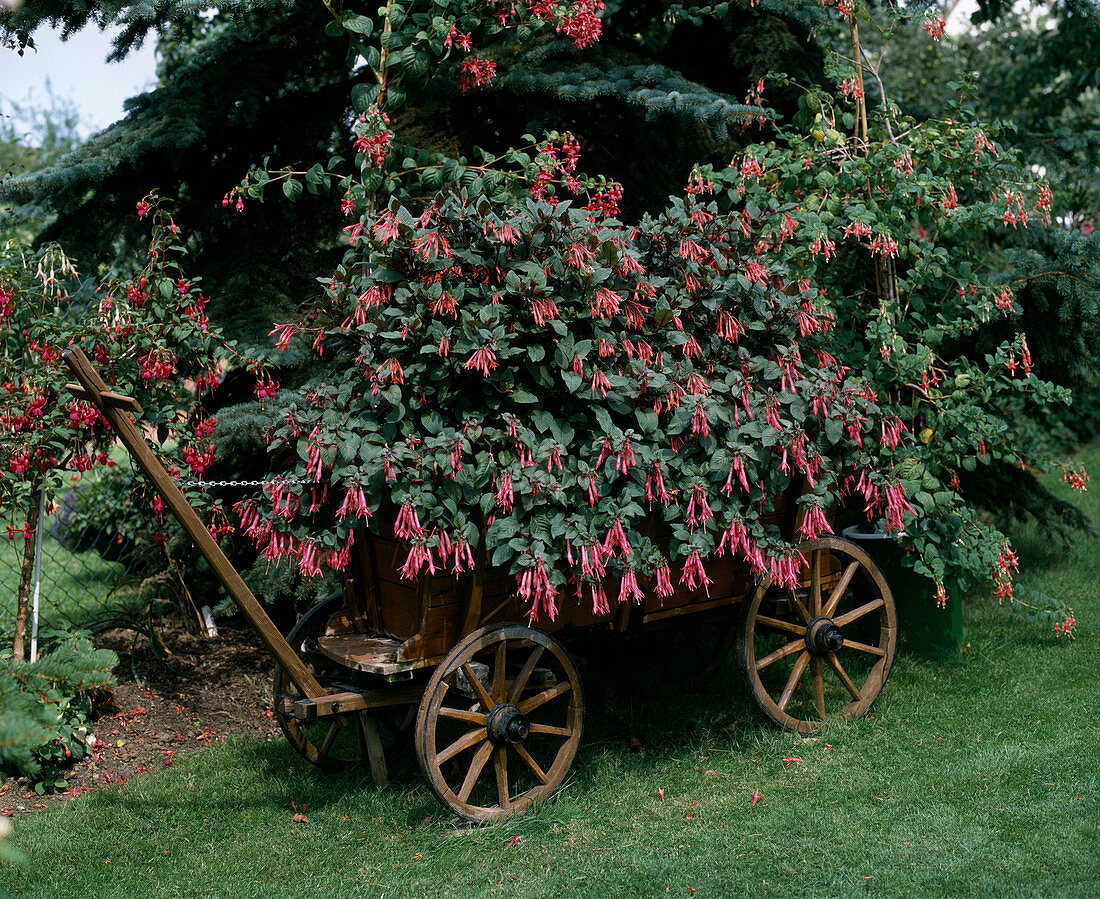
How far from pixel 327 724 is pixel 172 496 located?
154 cm

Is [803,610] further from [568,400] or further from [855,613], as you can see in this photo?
[568,400]

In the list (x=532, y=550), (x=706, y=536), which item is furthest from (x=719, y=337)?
(x=532, y=550)

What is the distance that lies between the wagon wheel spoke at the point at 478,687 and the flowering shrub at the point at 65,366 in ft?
Result: 5.52

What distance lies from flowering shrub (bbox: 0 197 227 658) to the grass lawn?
50.4 inches

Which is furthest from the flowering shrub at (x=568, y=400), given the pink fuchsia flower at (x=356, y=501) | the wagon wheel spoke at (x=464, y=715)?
the wagon wheel spoke at (x=464, y=715)

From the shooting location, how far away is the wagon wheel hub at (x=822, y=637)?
12.4 feet

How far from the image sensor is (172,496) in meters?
2.90

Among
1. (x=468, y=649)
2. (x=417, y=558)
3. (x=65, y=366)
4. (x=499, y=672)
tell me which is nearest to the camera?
(x=417, y=558)

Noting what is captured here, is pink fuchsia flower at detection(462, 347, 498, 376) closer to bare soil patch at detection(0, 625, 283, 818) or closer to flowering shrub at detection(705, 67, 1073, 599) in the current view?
flowering shrub at detection(705, 67, 1073, 599)

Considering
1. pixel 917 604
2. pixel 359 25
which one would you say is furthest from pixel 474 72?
pixel 917 604

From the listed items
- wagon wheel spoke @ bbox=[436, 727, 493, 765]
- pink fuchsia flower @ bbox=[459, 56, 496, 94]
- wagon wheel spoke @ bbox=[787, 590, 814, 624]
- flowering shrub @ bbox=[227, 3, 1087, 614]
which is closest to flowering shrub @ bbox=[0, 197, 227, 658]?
flowering shrub @ bbox=[227, 3, 1087, 614]

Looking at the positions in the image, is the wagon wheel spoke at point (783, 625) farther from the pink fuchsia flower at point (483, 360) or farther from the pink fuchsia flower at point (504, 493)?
the pink fuchsia flower at point (483, 360)

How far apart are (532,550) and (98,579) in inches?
198

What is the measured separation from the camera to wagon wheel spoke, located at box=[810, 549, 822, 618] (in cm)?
379
